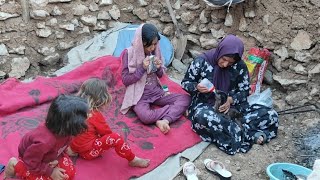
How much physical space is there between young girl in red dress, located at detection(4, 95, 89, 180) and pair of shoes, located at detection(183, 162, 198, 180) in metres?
0.95

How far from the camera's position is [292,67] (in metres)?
4.11

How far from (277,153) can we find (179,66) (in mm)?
1536

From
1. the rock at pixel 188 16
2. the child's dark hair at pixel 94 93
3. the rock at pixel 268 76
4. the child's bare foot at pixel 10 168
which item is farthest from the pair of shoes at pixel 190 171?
the rock at pixel 188 16

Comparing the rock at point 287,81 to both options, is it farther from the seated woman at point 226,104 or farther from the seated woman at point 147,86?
Result: the seated woman at point 147,86

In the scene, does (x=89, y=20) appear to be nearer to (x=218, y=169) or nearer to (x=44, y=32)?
(x=44, y=32)

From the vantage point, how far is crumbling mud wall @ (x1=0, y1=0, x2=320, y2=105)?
4035 mm

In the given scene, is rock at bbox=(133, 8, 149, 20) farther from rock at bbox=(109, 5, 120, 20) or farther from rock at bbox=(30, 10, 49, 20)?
rock at bbox=(30, 10, 49, 20)

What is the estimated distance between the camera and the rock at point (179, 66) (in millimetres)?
4594

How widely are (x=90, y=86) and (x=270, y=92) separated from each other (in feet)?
6.23

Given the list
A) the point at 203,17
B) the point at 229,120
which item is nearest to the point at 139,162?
the point at 229,120

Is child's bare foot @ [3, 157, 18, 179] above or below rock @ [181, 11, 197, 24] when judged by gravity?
below

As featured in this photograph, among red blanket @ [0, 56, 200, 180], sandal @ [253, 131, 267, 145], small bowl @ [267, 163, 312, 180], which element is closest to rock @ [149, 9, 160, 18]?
red blanket @ [0, 56, 200, 180]

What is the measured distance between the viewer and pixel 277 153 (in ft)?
11.4

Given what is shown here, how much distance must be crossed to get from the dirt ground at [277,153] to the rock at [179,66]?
118 centimetres
